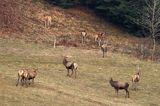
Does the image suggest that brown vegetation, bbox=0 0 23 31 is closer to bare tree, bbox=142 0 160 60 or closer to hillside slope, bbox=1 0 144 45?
hillside slope, bbox=1 0 144 45

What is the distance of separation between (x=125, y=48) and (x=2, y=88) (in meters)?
26.9

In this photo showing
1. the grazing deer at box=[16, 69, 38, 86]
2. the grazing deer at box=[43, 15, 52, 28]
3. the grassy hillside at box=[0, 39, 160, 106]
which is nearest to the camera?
the grassy hillside at box=[0, 39, 160, 106]

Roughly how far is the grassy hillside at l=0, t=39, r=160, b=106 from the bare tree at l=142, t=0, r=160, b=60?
771 cm

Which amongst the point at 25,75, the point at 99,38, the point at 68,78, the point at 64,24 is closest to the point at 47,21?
the point at 64,24

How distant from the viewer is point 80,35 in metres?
64.4

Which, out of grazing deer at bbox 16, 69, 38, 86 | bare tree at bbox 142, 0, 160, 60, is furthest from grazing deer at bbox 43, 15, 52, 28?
grazing deer at bbox 16, 69, 38, 86

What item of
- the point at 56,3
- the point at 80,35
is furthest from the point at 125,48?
the point at 56,3

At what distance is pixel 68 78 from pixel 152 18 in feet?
72.0

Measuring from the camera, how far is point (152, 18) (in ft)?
205

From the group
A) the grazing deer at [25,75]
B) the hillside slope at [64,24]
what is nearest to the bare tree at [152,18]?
the hillside slope at [64,24]

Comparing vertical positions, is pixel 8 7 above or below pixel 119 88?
above

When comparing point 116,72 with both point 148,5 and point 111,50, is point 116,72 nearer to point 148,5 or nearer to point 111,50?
point 111,50

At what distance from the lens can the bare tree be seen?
6192 cm

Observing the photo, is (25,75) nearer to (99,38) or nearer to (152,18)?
(99,38)
